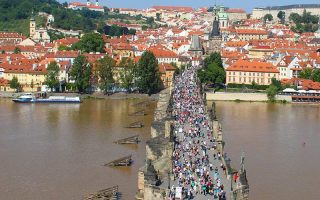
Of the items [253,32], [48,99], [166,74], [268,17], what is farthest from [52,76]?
[268,17]

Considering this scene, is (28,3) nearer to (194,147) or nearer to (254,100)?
(254,100)

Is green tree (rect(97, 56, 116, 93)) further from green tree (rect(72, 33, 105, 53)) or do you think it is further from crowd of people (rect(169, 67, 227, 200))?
crowd of people (rect(169, 67, 227, 200))

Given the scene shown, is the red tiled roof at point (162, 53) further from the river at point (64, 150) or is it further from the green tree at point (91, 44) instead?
the river at point (64, 150)

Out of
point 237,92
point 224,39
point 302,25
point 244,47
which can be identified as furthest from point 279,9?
point 237,92

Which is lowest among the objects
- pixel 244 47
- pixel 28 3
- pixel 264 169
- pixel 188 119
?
pixel 264 169

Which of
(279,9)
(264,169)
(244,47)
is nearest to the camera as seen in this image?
(264,169)

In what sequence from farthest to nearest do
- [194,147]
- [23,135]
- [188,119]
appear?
[23,135]
[188,119]
[194,147]

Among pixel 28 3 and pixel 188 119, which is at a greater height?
pixel 28 3
